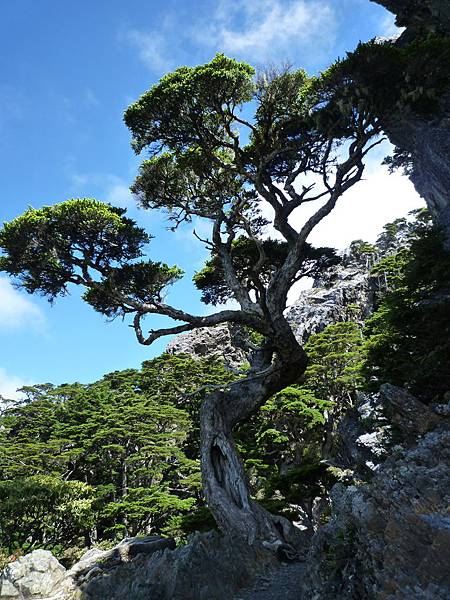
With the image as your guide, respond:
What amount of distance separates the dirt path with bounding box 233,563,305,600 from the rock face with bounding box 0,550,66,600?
917 centimetres

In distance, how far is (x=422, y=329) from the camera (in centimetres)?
1199

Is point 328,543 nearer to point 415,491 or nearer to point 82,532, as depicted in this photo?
point 415,491

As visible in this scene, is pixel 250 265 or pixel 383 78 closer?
pixel 383 78

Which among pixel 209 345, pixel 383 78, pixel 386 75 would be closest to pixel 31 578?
pixel 383 78

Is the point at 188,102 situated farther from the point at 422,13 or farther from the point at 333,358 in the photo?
the point at 333,358

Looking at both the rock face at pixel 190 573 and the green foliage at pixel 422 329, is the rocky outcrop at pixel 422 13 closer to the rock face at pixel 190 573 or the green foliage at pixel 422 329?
the green foliage at pixel 422 329

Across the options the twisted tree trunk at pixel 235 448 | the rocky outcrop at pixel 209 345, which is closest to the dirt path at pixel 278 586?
the twisted tree trunk at pixel 235 448

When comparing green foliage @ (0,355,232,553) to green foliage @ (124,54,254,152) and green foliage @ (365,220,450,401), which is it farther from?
green foliage @ (124,54,254,152)

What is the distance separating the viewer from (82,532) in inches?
842

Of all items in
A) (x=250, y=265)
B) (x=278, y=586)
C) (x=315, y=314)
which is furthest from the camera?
(x=315, y=314)

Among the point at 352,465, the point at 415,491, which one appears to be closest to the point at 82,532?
the point at 352,465

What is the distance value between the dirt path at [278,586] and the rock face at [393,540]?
3.68 feet

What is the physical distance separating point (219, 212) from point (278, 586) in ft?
30.8

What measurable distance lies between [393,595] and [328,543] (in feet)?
8.41
